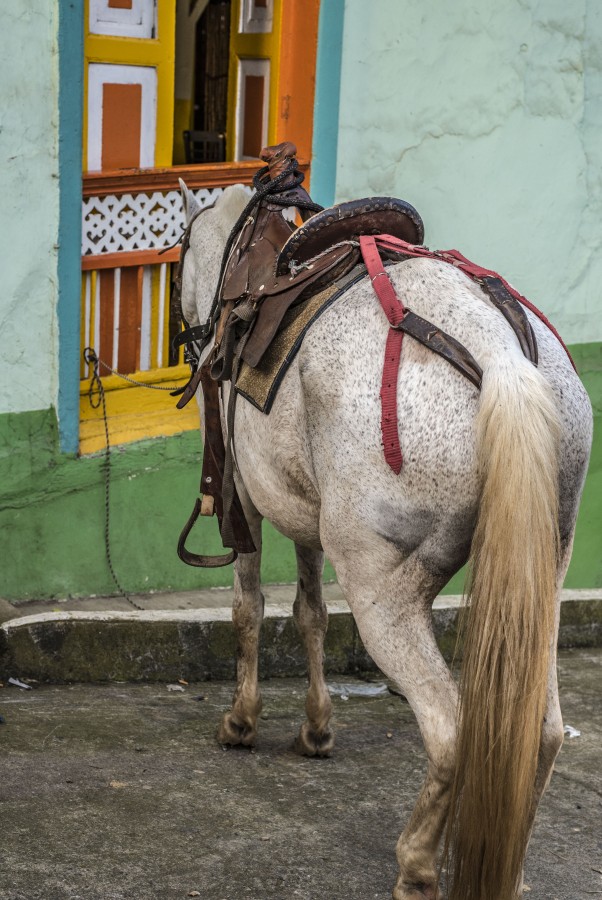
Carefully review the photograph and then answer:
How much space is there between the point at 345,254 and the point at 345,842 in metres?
1.85

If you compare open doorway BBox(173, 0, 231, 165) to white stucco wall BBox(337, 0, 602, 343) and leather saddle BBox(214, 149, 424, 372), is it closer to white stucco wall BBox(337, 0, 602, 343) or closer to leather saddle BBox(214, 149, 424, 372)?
white stucco wall BBox(337, 0, 602, 343)

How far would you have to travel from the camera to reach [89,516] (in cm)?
558

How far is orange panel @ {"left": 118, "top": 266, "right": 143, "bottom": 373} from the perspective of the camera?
230 inches

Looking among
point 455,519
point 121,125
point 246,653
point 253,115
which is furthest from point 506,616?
point 253,115

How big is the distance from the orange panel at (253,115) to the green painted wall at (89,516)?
1.68 metres

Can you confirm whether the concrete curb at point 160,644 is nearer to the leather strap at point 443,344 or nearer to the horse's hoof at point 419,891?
the horse's hoof at point 419,891

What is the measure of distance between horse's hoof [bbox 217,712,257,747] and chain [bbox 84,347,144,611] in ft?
3.67

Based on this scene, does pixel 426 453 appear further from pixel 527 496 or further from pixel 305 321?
pixel 305 321

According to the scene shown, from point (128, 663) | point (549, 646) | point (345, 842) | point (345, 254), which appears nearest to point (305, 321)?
point (345, 254)

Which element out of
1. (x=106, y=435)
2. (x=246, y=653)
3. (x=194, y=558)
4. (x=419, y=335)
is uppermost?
(x=419, y=335)

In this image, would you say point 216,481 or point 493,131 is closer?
point 216,481

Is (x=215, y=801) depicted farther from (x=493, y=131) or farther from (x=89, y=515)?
(x=493, y=131)

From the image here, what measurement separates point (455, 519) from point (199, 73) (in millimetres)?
5589

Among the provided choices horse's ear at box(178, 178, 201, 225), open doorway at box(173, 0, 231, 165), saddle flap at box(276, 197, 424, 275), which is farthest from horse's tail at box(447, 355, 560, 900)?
open doorway at box(173, 0, 231, 165)
